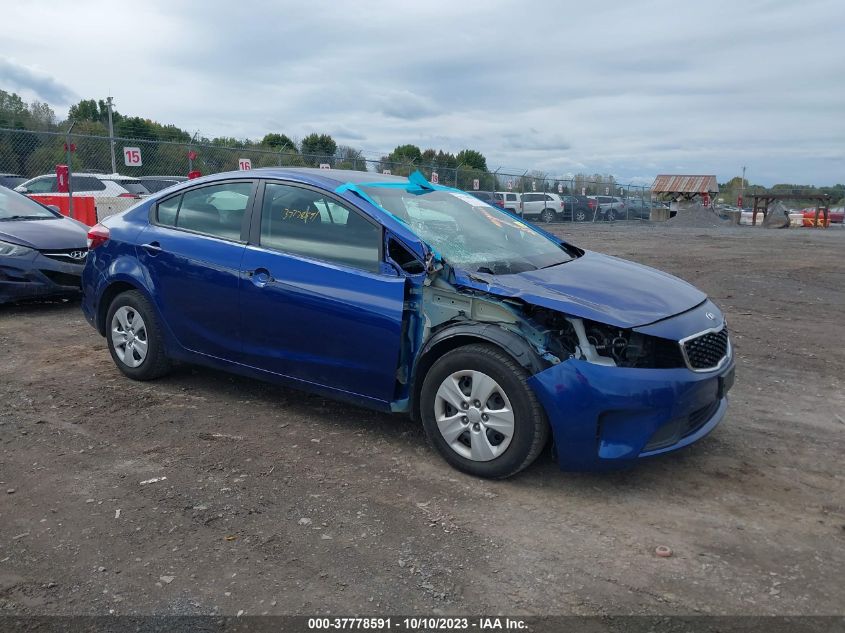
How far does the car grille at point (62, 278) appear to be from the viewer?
317 inches

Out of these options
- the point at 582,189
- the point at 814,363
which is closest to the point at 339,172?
the point at 814,363

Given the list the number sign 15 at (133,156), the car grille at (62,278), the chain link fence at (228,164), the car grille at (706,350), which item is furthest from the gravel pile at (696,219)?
the car grille at (706,350)

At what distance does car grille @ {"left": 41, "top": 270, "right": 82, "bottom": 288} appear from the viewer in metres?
8.05

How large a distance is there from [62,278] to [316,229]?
15.8 ft

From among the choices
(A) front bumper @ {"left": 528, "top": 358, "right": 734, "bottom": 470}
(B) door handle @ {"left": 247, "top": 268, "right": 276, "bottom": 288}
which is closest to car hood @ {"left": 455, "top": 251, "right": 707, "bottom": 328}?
(A) front bumper @ {"left": 528, "top": 358, "right": 734, "bottom": 470}

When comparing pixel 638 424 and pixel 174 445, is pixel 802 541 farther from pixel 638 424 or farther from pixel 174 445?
pixel 174 445

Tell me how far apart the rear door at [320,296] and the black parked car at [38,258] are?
432cm

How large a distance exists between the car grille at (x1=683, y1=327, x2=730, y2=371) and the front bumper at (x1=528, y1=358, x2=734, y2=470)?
0.10 meters

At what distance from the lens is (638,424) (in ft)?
12.1

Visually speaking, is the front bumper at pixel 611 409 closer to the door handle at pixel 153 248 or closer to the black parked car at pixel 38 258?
the door handle at pixel 153 248

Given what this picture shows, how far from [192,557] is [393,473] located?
1232mm

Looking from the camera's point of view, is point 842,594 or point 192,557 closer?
point 842,594

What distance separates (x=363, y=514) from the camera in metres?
3.62

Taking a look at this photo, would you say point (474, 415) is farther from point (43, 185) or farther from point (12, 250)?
point (43, 185)
